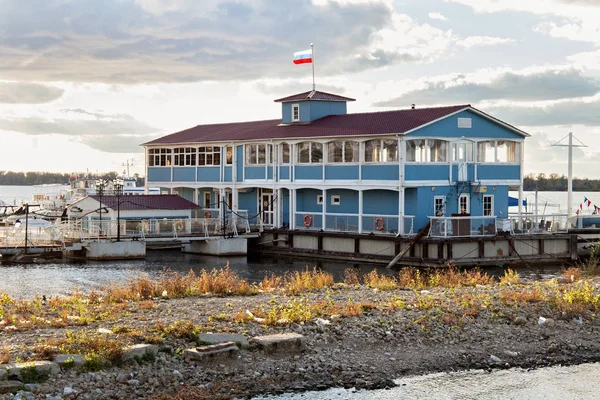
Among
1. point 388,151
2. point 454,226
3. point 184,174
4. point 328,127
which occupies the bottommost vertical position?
point 454,226

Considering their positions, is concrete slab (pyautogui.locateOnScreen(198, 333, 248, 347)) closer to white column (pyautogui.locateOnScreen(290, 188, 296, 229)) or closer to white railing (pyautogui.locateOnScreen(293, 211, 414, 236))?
white railing (pyautogui.locateOnScreen(293, 211, 414, 236))

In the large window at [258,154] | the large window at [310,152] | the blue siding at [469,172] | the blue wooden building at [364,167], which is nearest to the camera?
the blue wooden building at [364,167]

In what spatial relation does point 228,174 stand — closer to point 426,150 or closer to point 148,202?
point 148,202

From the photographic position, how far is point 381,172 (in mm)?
41156

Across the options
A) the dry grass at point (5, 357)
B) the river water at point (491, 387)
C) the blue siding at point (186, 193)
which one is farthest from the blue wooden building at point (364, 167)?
the dry grass at point (5, 357)

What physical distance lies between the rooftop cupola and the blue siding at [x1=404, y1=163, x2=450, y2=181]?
415 inches

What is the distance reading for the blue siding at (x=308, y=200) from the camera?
45862mm

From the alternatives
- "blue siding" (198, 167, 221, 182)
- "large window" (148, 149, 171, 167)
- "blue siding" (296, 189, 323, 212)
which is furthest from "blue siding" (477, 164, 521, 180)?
"large window" (148, 149, 171, 167)

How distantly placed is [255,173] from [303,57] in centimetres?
771

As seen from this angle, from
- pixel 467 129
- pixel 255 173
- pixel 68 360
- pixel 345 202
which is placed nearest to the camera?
pixel 68 360

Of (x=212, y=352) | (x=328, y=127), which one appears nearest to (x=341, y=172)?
(x=328, y=127)

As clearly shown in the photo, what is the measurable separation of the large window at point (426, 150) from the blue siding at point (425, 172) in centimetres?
38

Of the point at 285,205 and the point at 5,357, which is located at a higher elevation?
the point at 285,205

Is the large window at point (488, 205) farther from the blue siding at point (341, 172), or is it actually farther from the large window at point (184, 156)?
the large window at point (184, 156)
